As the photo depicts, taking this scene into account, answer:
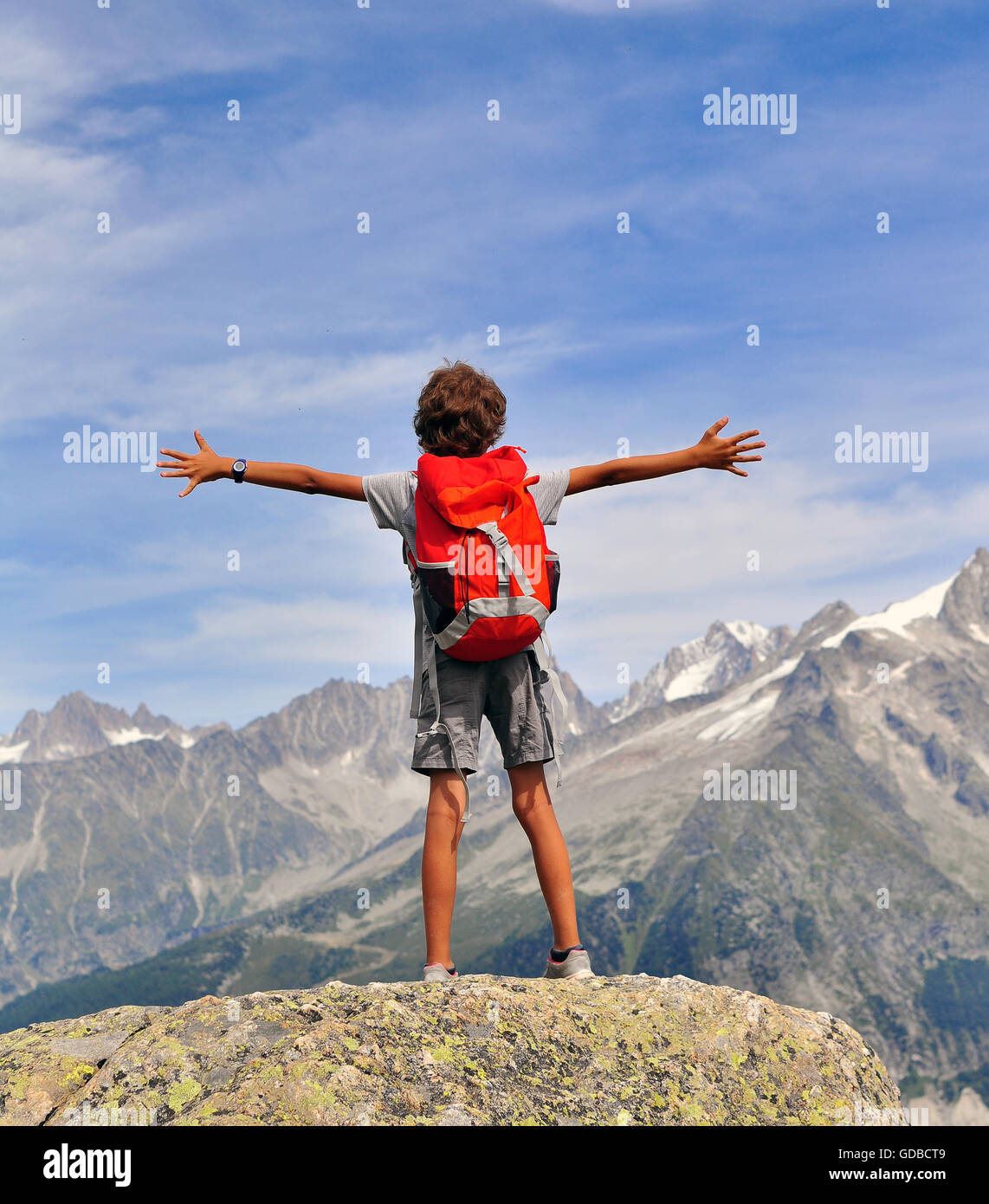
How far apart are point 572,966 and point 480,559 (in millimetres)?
3777

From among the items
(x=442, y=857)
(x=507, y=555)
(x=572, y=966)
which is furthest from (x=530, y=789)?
(x=507, y=555)

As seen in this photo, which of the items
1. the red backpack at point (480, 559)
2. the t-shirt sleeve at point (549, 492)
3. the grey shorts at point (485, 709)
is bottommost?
the grey shorts at point (485, 709)

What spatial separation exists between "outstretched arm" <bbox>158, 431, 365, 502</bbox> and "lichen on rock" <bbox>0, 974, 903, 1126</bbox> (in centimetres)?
419

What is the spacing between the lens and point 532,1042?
739 cm

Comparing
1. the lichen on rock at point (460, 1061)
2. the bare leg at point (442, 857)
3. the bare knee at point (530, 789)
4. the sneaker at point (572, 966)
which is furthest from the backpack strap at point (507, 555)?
the sneaker at point (572, 966)

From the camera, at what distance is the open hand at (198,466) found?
361 inches

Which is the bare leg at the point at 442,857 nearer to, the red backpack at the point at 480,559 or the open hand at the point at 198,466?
the red backpack at the point at 480,559

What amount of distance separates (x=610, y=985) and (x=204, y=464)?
564 cm

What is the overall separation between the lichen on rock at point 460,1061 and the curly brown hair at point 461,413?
455 cm

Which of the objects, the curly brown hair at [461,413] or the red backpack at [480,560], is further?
the curly brown hair at [461,413]

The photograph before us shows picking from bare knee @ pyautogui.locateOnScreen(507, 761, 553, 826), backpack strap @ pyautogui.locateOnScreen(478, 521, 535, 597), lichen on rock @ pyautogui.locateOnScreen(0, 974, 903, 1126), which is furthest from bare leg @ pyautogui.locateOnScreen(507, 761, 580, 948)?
backpack strap @ pyautogui.locateOnScreen(478, 521, 535, 597)

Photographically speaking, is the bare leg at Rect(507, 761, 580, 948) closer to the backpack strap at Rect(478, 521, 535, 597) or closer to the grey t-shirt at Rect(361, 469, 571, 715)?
the grey t-shirt at Rect(361, 469, 571, 715)
